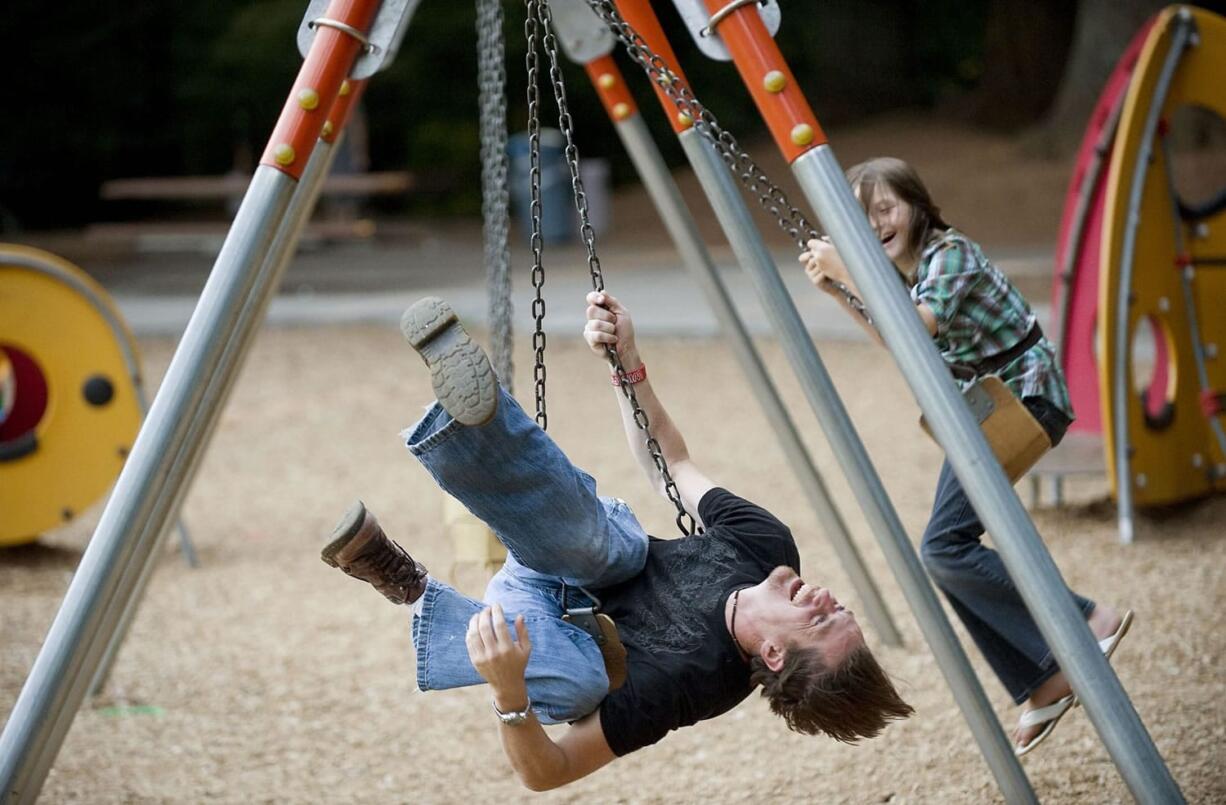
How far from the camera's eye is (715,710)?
8.51 feet

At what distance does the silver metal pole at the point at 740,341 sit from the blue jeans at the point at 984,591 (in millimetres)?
899

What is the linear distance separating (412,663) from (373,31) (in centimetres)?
249

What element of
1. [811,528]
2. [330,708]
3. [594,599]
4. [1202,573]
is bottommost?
[1202,573]

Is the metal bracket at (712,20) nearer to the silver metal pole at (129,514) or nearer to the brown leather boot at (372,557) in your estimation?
the silver metal pole at (129,514)

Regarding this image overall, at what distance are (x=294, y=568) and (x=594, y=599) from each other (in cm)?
351

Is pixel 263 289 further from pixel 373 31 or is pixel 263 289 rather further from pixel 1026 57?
pixel 1026 57

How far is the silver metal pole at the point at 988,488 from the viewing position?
2242 millimetres

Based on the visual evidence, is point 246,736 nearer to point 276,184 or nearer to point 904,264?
point 276,184

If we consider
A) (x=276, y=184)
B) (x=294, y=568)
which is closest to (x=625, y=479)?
(x=294, y=568)

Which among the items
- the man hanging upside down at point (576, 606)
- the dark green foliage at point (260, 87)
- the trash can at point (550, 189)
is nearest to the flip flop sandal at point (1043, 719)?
the man hanging upside down at point (576, 606)

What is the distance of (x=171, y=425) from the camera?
2.63m

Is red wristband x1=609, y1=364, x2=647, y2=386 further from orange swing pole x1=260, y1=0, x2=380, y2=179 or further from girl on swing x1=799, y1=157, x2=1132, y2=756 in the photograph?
orange swing pole x1=260, y1=0, x2=380, y2=179

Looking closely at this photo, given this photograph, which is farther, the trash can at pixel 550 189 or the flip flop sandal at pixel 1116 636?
the trash can at pixel 550 189

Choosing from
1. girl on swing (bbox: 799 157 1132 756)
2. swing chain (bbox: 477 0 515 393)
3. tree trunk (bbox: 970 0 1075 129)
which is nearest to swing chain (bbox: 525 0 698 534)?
girl on swing (bbox: 799 157 1132 756)
